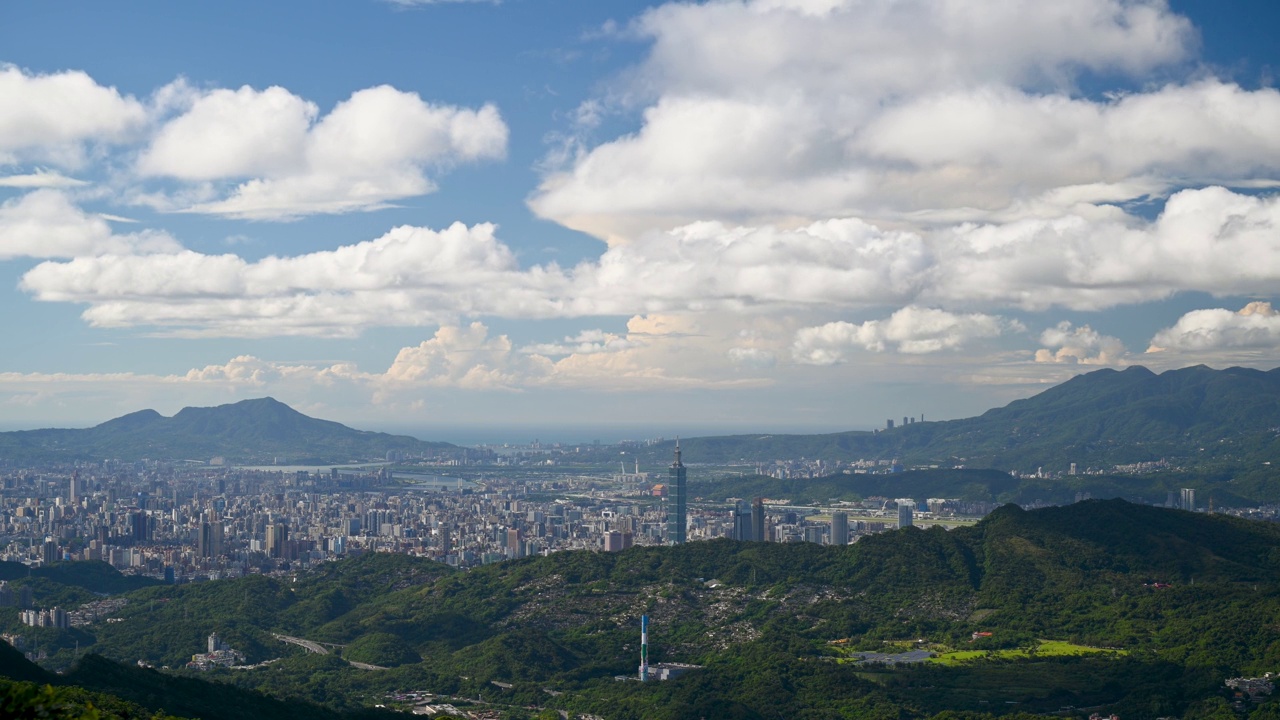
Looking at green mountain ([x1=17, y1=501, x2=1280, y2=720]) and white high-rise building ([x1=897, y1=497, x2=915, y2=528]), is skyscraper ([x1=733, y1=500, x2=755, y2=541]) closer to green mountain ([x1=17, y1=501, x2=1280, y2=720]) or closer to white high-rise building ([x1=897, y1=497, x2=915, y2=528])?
green mountain ([x1=17, y1=501, x2=1280, y2=720])

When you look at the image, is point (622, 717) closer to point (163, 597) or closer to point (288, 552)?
point (163, 597)

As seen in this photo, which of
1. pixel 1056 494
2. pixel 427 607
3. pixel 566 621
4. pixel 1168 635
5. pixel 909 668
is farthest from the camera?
pixel 1056 494

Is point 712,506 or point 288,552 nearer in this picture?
point 288,552

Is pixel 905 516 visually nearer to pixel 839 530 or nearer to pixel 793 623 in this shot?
pixel 839 530

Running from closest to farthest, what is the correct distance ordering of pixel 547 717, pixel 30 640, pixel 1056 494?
1. pixel 547 717
2. pixel 30 640
3. pixel 1056 494

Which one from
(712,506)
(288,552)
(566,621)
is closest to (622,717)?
(566,621)

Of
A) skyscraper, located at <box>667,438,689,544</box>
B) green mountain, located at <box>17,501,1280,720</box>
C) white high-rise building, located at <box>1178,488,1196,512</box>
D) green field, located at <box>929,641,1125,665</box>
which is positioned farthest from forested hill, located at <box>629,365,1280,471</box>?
green field, located at <box>929,641,1125,665</box>
